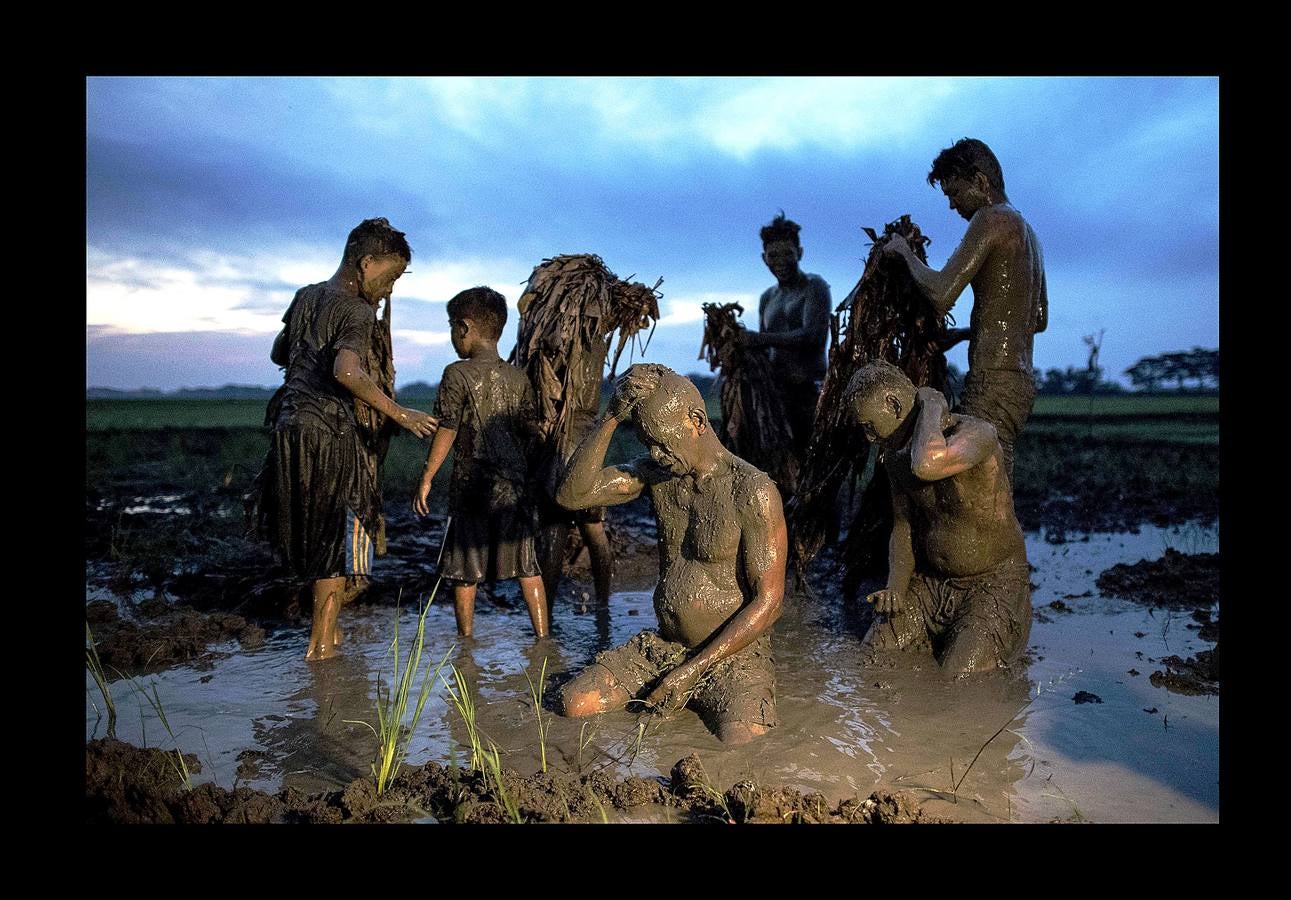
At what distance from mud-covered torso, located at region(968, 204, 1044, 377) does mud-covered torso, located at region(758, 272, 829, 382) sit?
2.07 m

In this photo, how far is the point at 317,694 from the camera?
13.7 ft

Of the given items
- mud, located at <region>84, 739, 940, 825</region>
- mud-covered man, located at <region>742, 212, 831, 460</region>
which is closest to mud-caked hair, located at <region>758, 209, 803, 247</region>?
mud-covered man, located at <region>742, 212, 831, 460</region>

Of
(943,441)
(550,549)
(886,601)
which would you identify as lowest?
(886,601)

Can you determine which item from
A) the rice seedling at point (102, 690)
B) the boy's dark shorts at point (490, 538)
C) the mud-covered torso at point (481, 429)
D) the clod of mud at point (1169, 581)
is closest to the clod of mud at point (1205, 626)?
the clod of mud at point (1169, 581)

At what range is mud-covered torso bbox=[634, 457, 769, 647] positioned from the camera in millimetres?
3803

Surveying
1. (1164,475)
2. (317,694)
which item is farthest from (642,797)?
(1164,475)

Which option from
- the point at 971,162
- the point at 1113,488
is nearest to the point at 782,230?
the point at 971,162

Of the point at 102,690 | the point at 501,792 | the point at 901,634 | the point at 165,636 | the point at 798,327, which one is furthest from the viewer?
the point at 798,327

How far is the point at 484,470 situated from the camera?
5.12m

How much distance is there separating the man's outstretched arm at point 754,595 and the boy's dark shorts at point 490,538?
5.39 feet

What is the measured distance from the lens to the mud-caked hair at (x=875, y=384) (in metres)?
4.30

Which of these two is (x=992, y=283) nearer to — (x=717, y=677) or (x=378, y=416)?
(x=717, y=677)

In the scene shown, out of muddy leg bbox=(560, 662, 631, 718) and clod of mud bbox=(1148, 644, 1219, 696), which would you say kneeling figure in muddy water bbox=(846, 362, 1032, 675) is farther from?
muddy leg bbox=(560, 662, 631, 718)

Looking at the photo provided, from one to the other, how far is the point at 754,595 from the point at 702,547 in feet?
1.02
